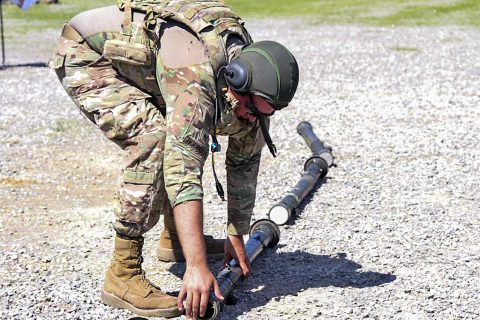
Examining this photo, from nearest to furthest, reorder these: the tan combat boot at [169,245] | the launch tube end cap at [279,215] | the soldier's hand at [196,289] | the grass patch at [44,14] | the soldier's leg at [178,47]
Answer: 1. the soldier's hand at [196,289]
2. the soldier's leg at [178,47]
3. the tan combat boot at [169,245]
4. the launch tube end cap at [279,215]
5. the grass patch at [44,14]

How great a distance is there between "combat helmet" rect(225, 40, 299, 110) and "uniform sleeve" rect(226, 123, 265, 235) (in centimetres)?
81

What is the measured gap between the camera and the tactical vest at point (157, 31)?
528 cm

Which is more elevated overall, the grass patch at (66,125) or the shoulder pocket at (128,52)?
the shoulder pocket at (128,52)

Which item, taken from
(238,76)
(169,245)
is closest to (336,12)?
(169,245)

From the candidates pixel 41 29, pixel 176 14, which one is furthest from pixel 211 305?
pixel 41 29

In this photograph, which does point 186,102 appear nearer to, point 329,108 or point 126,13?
point 126,13

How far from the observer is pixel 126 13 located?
18.6ft

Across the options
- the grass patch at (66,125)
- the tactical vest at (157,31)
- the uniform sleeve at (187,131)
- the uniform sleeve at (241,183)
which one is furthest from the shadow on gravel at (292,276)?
the grass patch at (66,125)

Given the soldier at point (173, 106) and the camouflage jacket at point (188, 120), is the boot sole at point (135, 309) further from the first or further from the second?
the camouflage jacket at point (188, 120)

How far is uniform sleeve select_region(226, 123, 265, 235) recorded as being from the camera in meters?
6.02

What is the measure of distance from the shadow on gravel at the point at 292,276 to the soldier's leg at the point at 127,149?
0.65 m

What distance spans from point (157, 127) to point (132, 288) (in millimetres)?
1165

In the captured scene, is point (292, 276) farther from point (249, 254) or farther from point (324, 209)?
point (324, 209)

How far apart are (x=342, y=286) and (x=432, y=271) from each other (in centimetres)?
75
